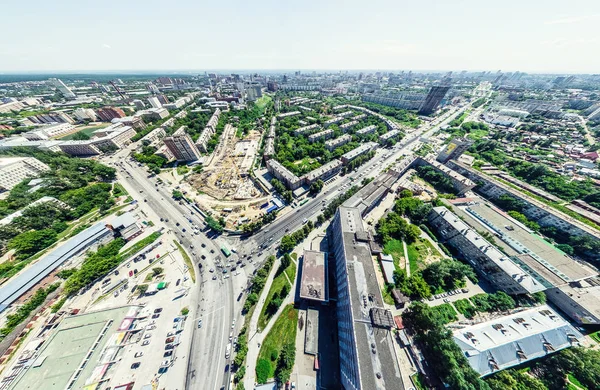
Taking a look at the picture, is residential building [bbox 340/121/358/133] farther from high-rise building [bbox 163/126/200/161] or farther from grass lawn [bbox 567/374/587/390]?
grass lawn [bbox 567/374/587/390]

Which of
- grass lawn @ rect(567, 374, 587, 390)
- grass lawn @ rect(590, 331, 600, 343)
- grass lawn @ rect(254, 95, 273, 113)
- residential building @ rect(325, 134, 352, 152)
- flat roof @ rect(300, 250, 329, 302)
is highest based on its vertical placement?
grass lawn @ rect(254, 95, 273, 113)

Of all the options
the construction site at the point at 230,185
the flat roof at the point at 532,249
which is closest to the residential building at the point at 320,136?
the construction site at the point at 230,185

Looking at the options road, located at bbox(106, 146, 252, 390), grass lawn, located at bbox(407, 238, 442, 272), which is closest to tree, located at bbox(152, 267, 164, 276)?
road, located at bbox(106, 146, 252, 390)

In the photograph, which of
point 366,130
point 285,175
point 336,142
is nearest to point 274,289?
point 285,175

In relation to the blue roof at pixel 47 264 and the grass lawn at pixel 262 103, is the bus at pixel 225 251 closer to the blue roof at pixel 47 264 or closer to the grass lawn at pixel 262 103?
the blue roof at pixel 47 264

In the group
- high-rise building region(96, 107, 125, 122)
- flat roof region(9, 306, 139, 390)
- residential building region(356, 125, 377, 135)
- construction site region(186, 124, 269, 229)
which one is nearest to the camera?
flat roof region(9, 306, 139, 390)

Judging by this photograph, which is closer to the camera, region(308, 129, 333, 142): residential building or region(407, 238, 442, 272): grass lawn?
region(407, 238, 442, 272): grass lawn

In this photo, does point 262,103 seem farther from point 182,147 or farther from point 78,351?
point 78,351
